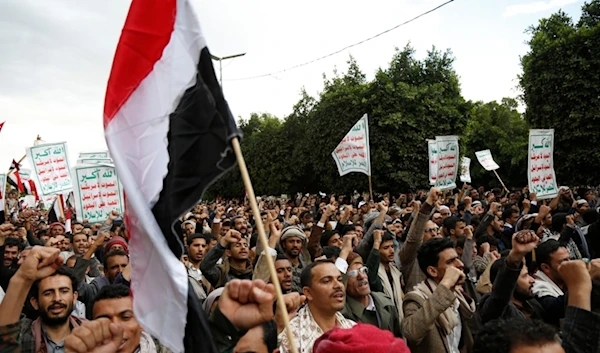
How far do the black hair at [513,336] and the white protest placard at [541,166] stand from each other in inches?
302

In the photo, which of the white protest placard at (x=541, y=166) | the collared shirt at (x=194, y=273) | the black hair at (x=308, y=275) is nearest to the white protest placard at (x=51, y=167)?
the collared shirt at (x=194, y=273)

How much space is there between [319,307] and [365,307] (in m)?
0.76

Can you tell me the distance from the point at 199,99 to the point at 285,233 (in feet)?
13.0

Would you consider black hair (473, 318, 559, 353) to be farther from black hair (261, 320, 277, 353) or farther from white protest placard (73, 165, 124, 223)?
white protest placard (73, 165, 124, 223)

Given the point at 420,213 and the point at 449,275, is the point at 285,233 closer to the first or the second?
the point at 420,213

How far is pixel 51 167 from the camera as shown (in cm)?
1038

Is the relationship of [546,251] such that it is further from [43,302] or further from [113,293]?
[43,302]

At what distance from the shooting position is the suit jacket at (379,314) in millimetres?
3797

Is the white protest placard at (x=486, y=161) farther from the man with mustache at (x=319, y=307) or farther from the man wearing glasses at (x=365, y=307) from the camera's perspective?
the man with mustache at (x=319, y=307)

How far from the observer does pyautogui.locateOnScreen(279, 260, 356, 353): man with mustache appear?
3.13 metres

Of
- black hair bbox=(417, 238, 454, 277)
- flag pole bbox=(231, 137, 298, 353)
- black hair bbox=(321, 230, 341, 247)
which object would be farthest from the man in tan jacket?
black hair bbox=(321, 230, 341, 247)

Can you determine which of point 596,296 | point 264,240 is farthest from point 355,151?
point 264,240

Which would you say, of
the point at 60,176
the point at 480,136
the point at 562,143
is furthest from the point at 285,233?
the point at 480,136

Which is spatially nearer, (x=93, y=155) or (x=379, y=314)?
(x=379, y=314)
